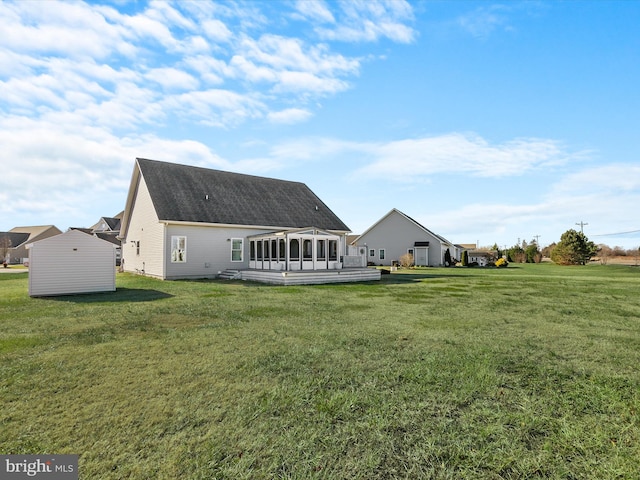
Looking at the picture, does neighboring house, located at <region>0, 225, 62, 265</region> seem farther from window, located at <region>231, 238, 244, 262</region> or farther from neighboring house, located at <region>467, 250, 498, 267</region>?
neighboring house, located at <region>467, 250, 498, 267</region>

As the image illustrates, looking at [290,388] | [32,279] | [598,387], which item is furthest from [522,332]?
[32,279]

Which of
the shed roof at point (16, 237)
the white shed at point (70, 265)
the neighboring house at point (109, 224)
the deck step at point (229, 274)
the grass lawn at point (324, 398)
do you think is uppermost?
the neighboring house at point (109, 224)

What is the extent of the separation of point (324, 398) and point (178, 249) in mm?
16866

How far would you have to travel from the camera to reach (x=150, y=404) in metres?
3.35

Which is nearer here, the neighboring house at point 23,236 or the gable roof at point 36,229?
the neighboring house at point 23,236

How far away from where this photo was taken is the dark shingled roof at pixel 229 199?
19.3 m

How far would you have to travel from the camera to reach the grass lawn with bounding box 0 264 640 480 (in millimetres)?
2477

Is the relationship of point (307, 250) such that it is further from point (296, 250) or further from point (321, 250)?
point (321, 250)

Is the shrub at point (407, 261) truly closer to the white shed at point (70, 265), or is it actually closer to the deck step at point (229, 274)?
the deck step at point (229, 274)

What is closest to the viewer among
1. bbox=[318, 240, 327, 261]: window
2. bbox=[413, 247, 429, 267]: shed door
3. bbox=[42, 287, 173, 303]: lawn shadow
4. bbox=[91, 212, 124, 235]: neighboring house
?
bbox=[42, 287, 173, 303]: lawn shadow

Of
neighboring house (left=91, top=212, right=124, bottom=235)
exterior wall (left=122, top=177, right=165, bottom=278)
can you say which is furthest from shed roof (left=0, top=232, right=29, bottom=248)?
exterior wall (left=122, top=177, right=165, bottom=278)

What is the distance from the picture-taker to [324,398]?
11.4ft

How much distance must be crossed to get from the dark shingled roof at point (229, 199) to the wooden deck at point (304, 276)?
3.72m

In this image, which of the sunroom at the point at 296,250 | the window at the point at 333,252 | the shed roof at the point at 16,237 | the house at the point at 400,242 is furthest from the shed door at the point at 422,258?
the shed roof at the point at 16,237
